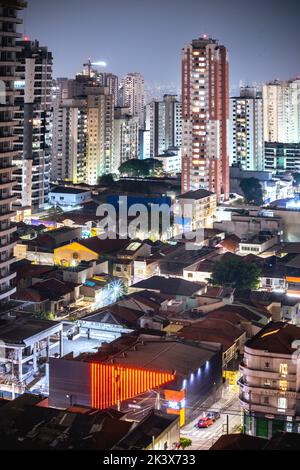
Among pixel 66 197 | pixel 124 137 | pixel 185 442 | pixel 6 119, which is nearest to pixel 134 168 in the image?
pixel 124 137

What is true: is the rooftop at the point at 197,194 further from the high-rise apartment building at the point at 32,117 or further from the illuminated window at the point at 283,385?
the illuminated window at the point at 283,385

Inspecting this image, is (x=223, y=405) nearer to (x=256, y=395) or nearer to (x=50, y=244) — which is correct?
(x=256, y=395)

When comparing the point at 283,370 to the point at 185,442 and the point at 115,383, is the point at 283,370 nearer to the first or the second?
the point at 185,442

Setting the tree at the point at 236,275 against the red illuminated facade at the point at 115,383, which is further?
the tree at the point at 236,275

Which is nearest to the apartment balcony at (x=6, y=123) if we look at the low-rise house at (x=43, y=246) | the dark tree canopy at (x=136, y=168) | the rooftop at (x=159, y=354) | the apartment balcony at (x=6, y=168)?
the apartment balcony at (x=6, y=168)

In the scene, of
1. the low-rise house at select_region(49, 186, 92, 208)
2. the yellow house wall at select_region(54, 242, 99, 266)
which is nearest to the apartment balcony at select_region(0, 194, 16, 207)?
the yellow house wall at select_region(54, 242, 99, 266)

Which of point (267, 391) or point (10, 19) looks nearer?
point (267, 391)
